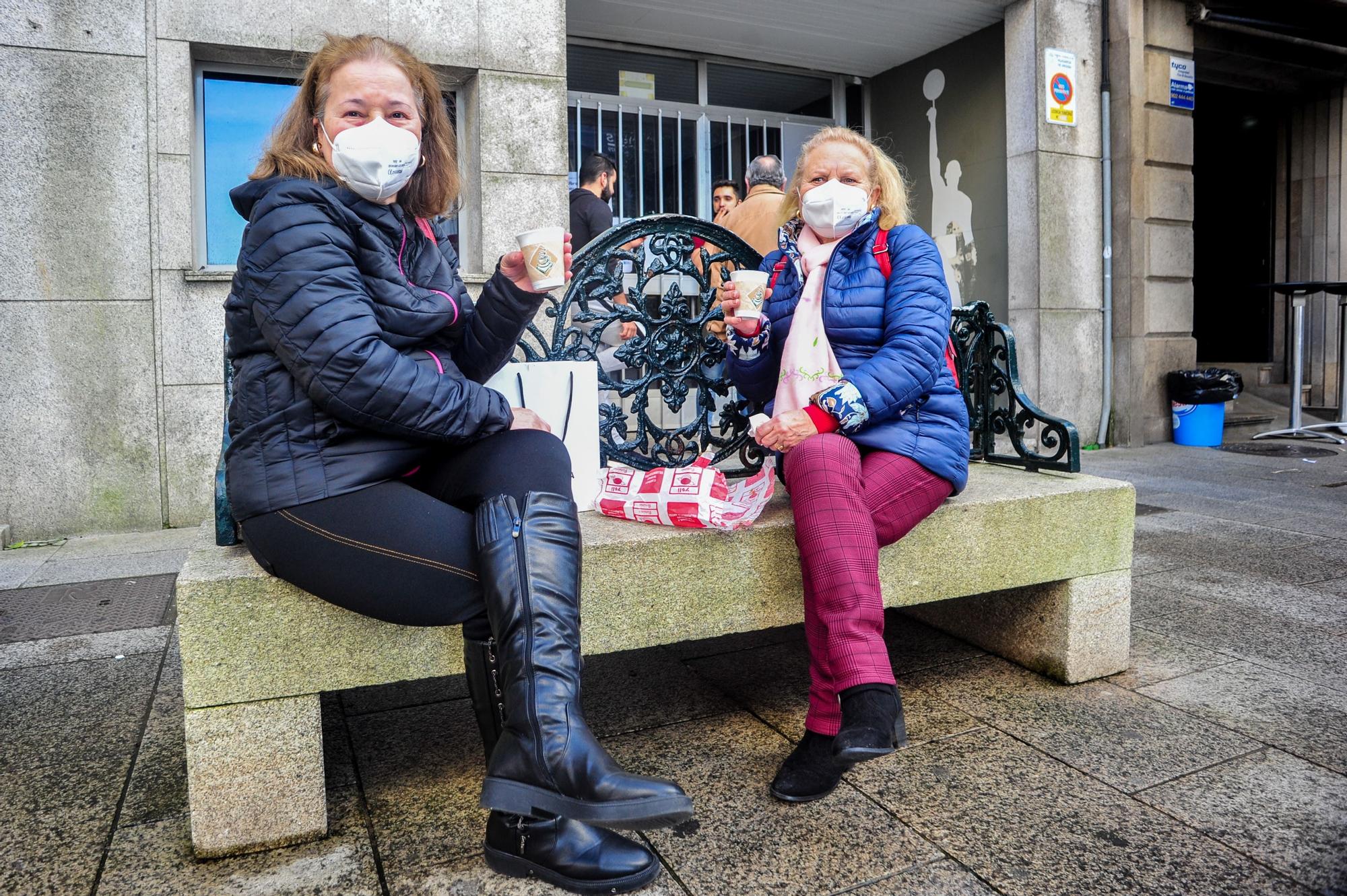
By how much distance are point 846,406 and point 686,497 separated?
473 millimetres

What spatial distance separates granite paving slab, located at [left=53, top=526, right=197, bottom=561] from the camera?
4910mm

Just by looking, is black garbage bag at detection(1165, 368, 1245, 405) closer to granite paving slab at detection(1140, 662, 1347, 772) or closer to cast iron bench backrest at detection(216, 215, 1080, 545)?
cast iron bench backrest at detection(216, 215, 1080, 545)

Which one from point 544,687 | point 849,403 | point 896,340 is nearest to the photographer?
point 544,687

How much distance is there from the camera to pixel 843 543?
226cm

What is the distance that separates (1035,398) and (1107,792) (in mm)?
6502

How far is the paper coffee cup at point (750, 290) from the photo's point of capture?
2635 mm

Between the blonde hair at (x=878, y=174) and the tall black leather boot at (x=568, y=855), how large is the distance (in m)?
1.81

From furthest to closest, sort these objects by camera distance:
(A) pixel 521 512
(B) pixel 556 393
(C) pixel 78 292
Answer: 1. (C) pixel 78 292
2. (B) pixel 556 393
3. (A) pixel 521 512

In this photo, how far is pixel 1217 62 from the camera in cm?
993

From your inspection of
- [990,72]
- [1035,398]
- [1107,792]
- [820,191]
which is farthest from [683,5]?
[1107,792]

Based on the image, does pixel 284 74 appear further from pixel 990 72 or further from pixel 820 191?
pixel 990 72

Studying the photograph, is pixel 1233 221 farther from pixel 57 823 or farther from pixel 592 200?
pixel 57 823

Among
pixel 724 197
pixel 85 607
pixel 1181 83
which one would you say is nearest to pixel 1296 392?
pixel 1181 83

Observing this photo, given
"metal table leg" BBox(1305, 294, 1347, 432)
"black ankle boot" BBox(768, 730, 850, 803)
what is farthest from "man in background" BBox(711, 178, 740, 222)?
"metal table leg" BBox(1305, 294, 1347, 432)
